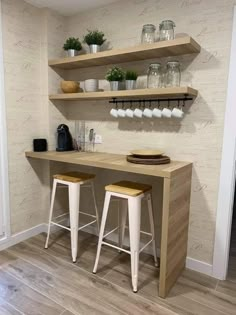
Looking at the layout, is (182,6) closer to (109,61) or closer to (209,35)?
(209,35)

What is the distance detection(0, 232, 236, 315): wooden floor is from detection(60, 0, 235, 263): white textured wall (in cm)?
34

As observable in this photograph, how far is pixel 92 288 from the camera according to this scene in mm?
1852

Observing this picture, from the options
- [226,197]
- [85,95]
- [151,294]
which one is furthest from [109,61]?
[151,294]

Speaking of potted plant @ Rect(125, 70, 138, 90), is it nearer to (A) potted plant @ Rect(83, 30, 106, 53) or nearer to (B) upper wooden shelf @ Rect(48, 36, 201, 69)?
(B) upper wooden shelf @ Rect(48, 36, 201, 69)

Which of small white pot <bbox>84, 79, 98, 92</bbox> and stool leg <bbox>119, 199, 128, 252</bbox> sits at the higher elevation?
small white pot <bbox>84, 79, 98, 92</bbox>

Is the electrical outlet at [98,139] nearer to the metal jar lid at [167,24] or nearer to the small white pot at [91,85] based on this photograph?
the small white pot at [91,85]

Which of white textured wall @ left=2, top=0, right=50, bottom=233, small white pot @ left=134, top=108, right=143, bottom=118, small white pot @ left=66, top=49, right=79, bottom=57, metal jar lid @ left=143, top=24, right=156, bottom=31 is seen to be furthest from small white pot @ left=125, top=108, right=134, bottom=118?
white textured wall @ left=2, top=0, right=50, bottom=233

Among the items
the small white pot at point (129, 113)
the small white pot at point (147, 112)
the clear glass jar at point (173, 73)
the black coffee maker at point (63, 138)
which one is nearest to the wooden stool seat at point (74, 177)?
the black coffee maker at point (63, 138)

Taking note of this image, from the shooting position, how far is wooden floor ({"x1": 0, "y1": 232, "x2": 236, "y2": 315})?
5.44ft

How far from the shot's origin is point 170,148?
83.9 inches

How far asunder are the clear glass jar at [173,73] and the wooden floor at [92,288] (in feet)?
5.06

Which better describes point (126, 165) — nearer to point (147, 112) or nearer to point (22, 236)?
point (147, 112)

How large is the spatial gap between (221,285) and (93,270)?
101cm

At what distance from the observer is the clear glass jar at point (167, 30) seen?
1.88 m
